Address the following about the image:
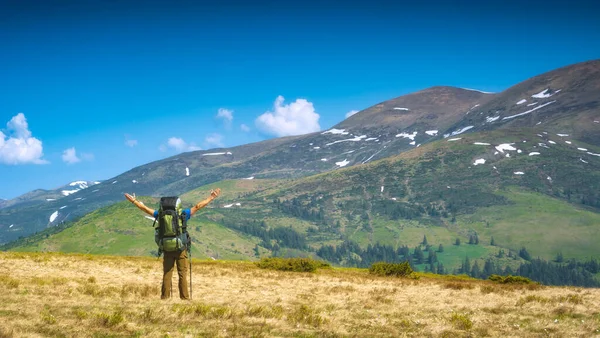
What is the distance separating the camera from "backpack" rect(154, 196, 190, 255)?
18656mm

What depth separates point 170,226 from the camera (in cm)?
1867

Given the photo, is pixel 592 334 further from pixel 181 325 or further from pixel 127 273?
pixel 127 273

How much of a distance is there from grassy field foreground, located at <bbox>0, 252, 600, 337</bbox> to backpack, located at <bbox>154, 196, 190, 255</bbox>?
7.18ft

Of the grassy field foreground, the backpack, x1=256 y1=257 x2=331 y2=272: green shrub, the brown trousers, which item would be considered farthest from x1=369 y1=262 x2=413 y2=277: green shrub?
the backpack

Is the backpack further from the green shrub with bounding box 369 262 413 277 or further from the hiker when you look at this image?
the green shrub with bounding box 369 262 413 277

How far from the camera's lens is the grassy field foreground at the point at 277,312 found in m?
13.1

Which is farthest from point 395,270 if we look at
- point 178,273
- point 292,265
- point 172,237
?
point 172,237

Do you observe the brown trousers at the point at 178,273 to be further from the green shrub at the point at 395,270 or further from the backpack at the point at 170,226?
the green shrub at the point at 395,270

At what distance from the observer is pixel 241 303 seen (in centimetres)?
1866

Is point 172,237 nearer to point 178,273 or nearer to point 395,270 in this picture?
point 178,273

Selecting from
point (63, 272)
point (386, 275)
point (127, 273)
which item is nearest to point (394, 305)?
point (127, 273)

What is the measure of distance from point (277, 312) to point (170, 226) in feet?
18.8

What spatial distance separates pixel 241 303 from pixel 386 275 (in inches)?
1025

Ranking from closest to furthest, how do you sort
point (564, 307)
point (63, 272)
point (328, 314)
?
point (328, 314) → point (564, 307) → point (63, 272)
